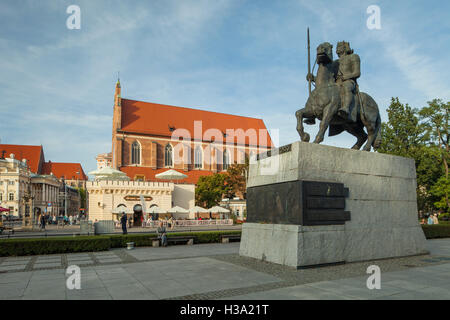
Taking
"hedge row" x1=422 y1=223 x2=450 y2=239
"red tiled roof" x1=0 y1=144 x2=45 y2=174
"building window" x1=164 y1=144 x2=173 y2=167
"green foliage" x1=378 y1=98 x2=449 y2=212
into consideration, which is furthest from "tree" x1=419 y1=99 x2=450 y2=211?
"red tiled roof" x1=0 y1=144 x2=45 y2=174

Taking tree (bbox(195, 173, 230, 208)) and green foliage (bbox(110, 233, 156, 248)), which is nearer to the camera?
green foliage (bbox(110, 233, 156, 248))

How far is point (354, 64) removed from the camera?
11273 mm

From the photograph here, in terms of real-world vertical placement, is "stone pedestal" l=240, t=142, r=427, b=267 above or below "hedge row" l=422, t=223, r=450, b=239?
above

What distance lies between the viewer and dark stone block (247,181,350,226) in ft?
30.8

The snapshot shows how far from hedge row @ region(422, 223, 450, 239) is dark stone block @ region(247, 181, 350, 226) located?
13531 mm

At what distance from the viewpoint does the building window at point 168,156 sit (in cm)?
Answer: 5901

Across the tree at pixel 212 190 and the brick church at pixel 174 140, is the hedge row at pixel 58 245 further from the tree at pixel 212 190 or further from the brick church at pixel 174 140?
the brick church at pixel 174 140

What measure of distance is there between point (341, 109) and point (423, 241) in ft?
19.2

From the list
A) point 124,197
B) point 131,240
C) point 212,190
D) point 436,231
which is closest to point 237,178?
point 212,190

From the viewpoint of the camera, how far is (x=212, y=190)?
49.2 m

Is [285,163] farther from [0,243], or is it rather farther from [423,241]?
[0,243]

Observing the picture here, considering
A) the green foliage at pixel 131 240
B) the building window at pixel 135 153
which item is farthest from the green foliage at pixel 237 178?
the green foliage at pixel 131 240

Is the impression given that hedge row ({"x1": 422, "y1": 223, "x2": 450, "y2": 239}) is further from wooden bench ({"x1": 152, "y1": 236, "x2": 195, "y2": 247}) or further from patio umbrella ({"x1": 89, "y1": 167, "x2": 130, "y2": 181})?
patio umbrella ({"x1": 89, "y1": 167, "x2": 130, "y2": 181})
